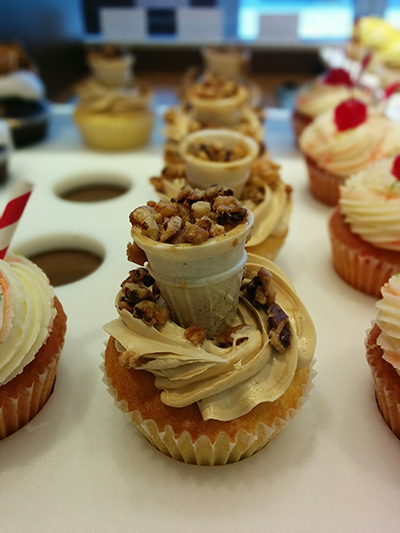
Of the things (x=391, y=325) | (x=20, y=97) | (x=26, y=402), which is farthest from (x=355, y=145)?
(x=20, y=97)

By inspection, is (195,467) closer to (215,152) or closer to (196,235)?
(196,235)

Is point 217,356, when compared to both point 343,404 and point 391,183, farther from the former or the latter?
point 391,183

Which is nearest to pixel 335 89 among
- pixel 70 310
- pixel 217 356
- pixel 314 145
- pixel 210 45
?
pixel 314 145

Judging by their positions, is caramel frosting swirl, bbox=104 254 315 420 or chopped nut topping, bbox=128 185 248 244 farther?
caramel frosting swirl, bbox=104 254 315 420

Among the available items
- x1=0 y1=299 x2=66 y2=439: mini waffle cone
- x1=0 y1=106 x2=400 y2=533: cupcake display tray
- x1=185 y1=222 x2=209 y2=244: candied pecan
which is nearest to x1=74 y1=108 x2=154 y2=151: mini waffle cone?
x1=0 y1=106 x2=400 y2=533: cupcake display tray

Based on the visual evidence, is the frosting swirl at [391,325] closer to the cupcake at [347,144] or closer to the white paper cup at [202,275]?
the white paper cup at [202,275]

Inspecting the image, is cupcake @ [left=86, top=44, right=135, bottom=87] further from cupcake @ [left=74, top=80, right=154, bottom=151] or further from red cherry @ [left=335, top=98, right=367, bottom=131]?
red cherry @ [left=335, top=98, right=367, bottom=131]

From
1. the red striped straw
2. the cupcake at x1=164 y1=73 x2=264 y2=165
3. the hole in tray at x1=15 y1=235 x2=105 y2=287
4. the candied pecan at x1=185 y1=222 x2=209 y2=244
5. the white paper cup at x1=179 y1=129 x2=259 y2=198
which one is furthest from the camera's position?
the cupcake at x1=164 y1=73 x2=264 y2=165
